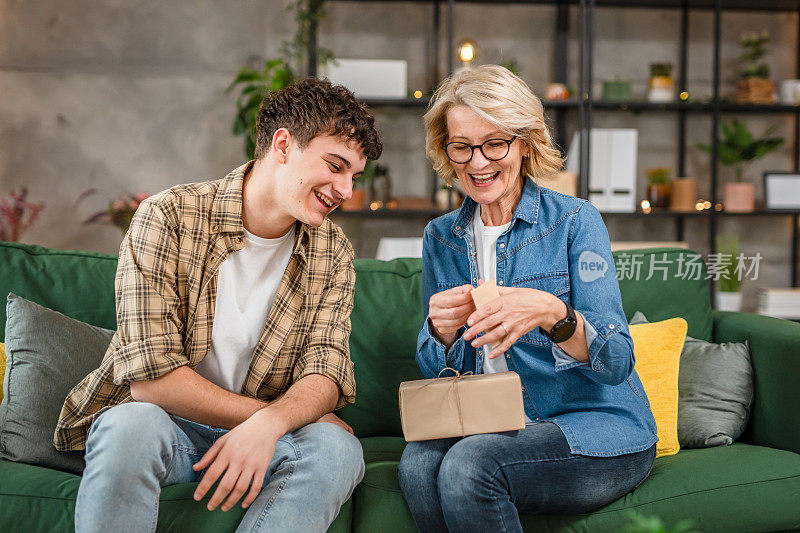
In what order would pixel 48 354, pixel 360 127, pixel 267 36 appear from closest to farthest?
pixel 360 127
pixel 48 354
pixel 267 36

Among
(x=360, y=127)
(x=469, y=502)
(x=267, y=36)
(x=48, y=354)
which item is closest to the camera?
(x=469, y=502)

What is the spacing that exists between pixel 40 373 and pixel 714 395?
174 cm

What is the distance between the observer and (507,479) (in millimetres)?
1297

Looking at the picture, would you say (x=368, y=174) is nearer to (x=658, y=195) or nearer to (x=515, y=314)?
(x=658, y=195)

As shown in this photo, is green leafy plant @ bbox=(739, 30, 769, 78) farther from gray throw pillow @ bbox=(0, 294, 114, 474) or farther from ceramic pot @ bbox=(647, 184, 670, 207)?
gray throw pillow @ bbox=(0, 294, 114, 474)

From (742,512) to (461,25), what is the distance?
3.05 m

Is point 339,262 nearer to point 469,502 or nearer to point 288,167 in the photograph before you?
point 288,167

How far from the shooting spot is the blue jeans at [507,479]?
4.15ft

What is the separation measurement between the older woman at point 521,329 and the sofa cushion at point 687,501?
0.04 metres

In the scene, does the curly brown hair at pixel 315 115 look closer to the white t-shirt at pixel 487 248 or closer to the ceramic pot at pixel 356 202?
the white t-shirt at pixel 487 248

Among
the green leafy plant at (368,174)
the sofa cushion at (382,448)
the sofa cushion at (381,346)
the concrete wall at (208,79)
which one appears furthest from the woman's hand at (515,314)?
the concrete wall at (208,79)

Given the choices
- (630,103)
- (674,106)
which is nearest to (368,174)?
(630,103)

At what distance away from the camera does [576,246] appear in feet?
4.87

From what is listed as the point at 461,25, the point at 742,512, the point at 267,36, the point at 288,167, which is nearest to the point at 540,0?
the point at 461,25
